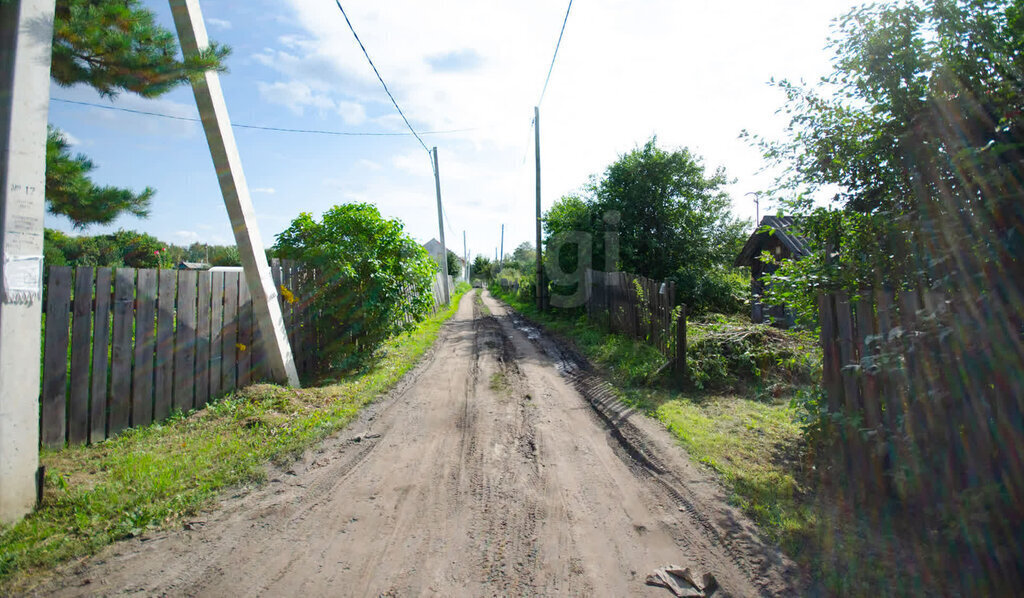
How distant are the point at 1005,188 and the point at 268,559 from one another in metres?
4.66

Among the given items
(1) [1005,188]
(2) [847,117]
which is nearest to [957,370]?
(1) [1005,188]

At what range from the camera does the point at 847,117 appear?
4168 mm

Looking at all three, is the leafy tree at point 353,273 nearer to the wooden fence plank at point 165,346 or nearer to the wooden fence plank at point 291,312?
the wooden fence plank at point 291,312

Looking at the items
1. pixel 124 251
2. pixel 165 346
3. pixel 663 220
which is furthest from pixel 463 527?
pixel 124 251

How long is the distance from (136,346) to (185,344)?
1.84 feet

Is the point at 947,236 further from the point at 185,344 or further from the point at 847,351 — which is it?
the point at 185,344

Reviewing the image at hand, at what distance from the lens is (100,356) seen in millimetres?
4688

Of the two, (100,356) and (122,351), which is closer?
(100,356)

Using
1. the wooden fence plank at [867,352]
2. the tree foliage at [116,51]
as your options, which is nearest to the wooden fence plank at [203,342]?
the tree foliage at [116,51]

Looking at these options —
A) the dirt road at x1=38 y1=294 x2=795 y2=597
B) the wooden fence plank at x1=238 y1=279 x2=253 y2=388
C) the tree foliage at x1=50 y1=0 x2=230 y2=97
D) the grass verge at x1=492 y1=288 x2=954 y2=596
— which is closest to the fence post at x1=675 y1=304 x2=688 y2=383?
the grass verge at x1=492 y1=288 x2=954 y2=596

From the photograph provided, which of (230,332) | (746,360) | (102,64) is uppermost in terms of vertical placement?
(102,64)

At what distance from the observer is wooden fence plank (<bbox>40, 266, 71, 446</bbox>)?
13.9ft

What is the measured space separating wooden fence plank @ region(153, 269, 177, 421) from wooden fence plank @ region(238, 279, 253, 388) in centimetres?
97

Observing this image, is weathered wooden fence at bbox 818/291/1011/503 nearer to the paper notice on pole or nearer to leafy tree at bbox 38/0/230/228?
the paper notice on pole
